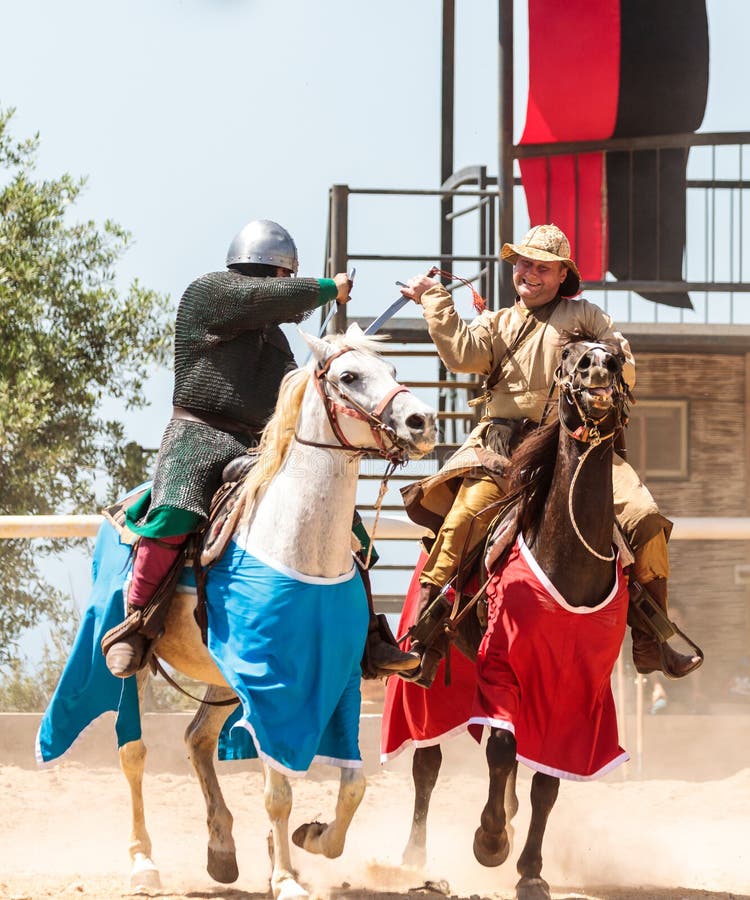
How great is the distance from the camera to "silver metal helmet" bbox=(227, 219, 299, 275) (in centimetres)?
694

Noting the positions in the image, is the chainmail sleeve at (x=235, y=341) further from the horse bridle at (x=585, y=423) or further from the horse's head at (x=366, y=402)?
the horse bridle at (x=585, y=423)

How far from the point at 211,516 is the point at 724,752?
214 inches

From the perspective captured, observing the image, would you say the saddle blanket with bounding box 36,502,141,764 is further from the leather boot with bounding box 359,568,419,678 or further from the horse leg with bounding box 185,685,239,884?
the leather boot with bounding box 359,568,419,678

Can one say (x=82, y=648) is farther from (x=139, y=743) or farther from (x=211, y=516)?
(x=211, y=516)

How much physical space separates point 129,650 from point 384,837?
2693 mm

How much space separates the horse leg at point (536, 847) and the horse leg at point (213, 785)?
4.23 feet

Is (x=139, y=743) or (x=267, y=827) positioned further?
(x=267, y=827)

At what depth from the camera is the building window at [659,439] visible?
14.4 meters

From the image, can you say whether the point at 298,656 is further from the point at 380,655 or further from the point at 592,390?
the point at 592,390

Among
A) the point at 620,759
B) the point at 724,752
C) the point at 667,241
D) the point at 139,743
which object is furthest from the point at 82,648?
the point at 667,241

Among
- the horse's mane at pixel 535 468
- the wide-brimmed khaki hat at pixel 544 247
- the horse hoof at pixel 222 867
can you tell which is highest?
the wide-brimmed khaki hat at pixel 544 247

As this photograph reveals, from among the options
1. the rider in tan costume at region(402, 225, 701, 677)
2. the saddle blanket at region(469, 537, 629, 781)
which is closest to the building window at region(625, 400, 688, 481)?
the rider in tan costume at region(402, 225, 701, 677)

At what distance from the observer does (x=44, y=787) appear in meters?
9.74

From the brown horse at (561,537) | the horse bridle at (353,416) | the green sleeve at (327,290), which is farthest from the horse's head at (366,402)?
the brown horse at (561,537)
